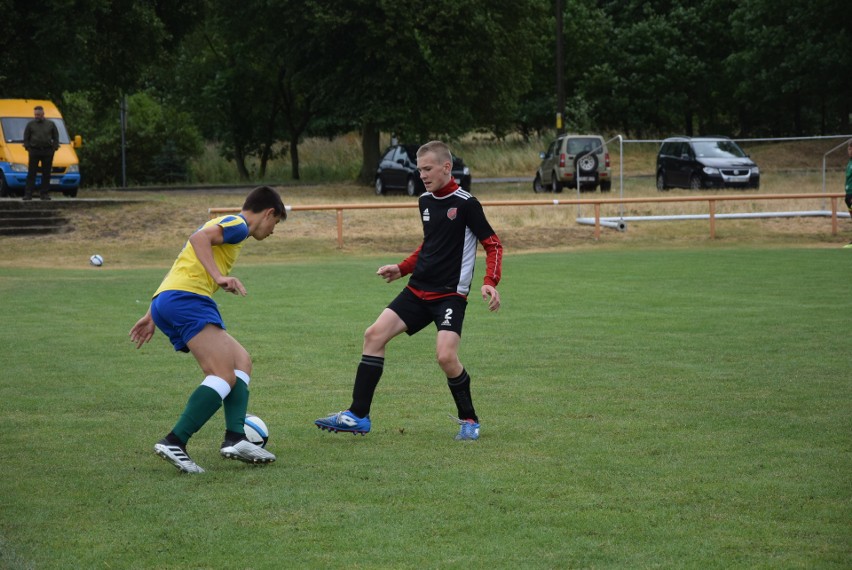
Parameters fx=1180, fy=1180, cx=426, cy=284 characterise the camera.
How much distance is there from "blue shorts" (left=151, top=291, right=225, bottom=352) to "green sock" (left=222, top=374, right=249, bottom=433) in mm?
404

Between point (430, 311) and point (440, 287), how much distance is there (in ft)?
0.58

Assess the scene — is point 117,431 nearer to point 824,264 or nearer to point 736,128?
point 824,264

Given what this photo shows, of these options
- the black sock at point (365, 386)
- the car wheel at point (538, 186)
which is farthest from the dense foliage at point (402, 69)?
the black sock at point (365, 386)

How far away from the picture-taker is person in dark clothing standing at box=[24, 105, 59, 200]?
2622cm

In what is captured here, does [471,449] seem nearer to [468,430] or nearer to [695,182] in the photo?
[468,430]

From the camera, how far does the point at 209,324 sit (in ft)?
21.9

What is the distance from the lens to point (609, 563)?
484cm

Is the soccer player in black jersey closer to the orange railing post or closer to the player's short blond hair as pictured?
the player's short blond hair

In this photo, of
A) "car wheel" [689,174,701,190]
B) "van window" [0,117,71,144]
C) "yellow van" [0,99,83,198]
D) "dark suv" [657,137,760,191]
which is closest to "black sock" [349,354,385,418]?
"yellow van" [0,99,83,198]

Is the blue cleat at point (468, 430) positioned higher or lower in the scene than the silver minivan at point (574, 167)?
lower

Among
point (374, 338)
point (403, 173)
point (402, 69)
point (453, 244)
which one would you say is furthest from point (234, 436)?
point (402, 69)

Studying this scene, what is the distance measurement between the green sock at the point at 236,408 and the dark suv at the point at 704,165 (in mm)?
26050

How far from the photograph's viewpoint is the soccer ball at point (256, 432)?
22.9 ft

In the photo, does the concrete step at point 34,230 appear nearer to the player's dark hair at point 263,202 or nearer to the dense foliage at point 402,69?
the dense foliage at point 402,69
